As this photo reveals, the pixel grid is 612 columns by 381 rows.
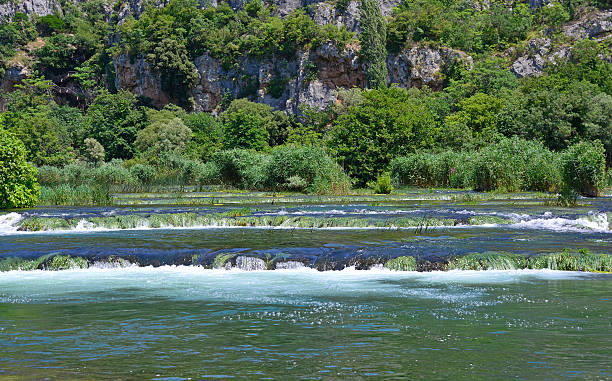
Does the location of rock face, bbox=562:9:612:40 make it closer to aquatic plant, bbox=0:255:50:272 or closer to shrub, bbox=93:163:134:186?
shrub, bbox=93:163:134:186

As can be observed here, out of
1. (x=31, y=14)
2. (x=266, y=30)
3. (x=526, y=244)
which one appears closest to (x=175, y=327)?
(x=526, y=244)

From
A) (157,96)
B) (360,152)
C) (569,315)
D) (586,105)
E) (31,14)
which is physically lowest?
(569,315)

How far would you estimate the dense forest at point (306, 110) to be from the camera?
123 ft

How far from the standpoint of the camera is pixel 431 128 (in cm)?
5134

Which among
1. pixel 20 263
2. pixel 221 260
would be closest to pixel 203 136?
pixel 20 263

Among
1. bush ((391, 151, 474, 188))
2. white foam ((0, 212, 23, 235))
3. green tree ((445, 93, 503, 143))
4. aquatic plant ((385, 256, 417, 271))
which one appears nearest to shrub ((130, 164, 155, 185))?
bush ((391, 151, 474, 188))

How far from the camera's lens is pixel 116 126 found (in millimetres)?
80062

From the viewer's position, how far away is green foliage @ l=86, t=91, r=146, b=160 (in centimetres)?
7862

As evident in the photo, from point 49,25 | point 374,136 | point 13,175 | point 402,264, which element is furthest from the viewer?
point 49,25

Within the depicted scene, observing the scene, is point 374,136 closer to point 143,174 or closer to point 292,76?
point 143,174

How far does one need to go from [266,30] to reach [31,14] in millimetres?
60622

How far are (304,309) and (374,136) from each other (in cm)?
3651

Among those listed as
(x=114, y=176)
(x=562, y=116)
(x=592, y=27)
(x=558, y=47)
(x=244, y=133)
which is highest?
(x=592, y=27)

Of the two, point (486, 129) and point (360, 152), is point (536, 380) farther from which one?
point (486, 129)
